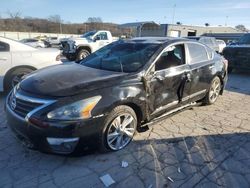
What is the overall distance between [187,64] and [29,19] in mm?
70870

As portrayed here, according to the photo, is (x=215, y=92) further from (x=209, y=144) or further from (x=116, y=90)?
(x=116, y=90)

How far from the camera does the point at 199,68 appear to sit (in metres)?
4.83

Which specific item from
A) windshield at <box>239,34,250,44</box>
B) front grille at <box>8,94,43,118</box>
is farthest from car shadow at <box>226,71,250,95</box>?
front grille at <box>8,94,43,118</box>

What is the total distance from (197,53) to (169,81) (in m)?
1.35

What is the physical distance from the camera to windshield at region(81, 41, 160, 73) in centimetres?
384

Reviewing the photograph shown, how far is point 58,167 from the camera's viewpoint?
10.1 feet

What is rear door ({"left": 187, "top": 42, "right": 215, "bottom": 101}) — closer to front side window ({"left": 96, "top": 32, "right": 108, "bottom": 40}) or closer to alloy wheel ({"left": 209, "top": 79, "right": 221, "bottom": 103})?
alloy wheel ({"left": 209, "top": 79, "right": 221, "bottom": 103})

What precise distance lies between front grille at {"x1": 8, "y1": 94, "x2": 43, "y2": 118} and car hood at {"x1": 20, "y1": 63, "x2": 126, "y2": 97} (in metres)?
0.16

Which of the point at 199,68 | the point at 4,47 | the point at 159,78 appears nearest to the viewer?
the point at 159,78

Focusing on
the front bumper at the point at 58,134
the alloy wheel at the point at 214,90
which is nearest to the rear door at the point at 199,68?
the alloy wheel at the point at 214,90

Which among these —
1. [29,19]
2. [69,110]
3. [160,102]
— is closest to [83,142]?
[69,110]

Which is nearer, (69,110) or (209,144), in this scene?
(69,110)

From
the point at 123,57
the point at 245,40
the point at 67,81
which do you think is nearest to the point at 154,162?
the point at 67,81

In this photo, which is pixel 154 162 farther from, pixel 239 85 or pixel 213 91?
pixel 239 85
